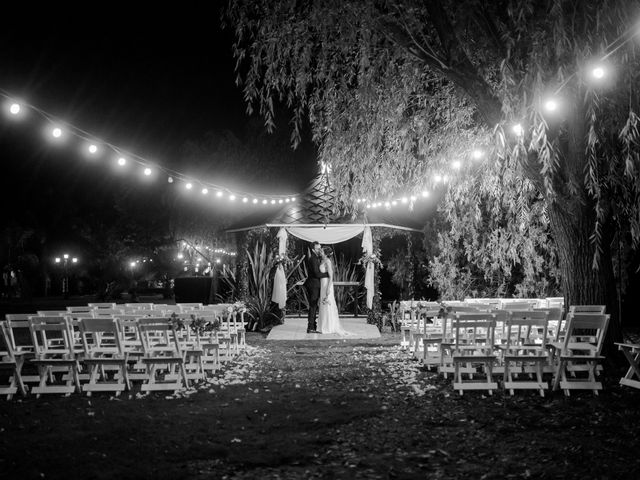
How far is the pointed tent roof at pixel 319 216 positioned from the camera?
611 inches

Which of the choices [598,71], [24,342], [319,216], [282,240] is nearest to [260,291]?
[282,240]

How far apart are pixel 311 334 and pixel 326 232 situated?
366cm

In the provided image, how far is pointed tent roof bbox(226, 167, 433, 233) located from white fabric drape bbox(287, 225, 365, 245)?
14 centimetres

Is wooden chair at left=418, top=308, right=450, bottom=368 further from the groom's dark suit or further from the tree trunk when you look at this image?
the groom's dark suit

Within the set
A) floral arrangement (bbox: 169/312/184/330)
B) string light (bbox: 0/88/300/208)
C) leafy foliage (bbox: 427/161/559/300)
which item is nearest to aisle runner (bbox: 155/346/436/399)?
floral arrangement (bbox: 169/312/184/330)

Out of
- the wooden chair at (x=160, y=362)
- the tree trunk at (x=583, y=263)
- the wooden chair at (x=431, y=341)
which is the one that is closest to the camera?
the wooden chair at (x=160, y=362)

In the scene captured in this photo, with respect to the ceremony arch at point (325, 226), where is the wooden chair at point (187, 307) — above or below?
below

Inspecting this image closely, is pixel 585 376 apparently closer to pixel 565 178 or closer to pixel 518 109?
pixel 565 178

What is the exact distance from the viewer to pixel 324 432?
4.98 metres

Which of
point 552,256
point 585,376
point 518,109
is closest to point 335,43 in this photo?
point 518,109

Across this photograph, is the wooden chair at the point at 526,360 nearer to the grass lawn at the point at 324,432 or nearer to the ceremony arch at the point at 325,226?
the grass lawn at the point at 324,432

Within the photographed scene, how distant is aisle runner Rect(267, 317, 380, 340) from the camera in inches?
492

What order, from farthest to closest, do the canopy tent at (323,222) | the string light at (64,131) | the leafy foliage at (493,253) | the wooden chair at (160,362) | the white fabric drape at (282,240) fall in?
the canopy tent at (323,222), the white fabric drape at (282,240), the leafy foliage at (493,253), the string light at (64,131), the wooden chair at (160,362)

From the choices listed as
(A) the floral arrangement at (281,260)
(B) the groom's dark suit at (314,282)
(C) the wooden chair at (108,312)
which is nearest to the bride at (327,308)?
(B) the groom's dark suit at (314,282)
